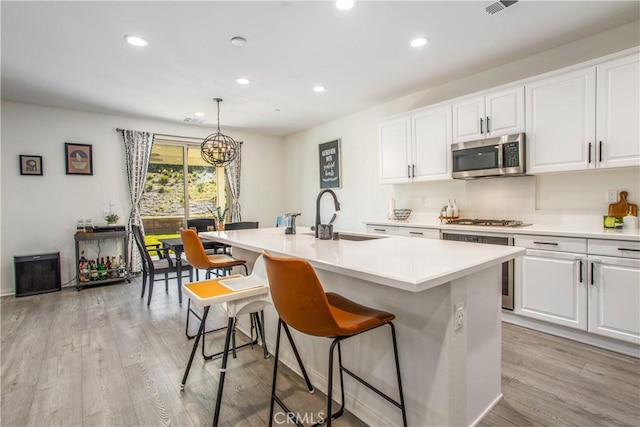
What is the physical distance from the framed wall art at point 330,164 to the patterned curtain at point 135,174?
9.90ft

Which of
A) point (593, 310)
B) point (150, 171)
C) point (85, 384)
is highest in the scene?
point (150, 171)

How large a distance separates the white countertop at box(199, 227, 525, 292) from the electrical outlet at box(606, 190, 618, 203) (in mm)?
1834

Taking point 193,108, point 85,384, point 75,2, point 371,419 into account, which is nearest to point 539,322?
point 371,419

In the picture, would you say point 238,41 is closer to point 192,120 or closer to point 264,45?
point 264,45

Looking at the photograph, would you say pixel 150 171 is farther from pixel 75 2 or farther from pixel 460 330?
pixel 460 330

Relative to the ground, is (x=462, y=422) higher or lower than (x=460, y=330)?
lower

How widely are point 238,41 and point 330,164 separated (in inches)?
125

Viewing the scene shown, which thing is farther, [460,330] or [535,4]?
[535,4]

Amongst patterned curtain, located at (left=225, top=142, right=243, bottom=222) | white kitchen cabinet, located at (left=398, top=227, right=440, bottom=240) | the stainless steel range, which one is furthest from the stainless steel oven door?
patterned curtain, located at (left=225, top=142, right=243, bottom=222)

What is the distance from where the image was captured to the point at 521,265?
9.29ft

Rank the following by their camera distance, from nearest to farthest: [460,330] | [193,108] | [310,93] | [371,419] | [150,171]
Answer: [460,330] → [371,419] → [310,93] → [193,108] → [150,171]

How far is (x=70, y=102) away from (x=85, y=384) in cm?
395

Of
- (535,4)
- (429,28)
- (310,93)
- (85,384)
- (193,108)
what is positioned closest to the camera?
(85,384)

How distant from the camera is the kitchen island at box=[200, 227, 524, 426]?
1.37 meters
